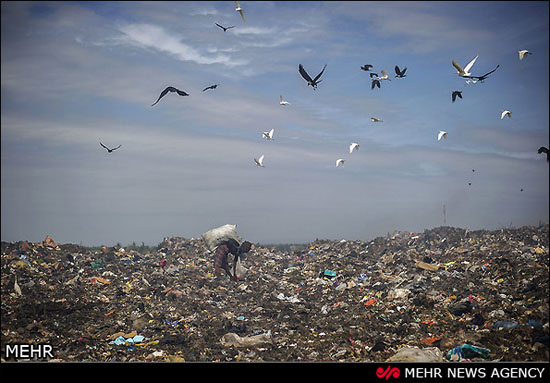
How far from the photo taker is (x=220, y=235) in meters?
12.4

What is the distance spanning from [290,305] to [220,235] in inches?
156

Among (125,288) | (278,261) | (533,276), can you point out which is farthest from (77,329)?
(533,276)

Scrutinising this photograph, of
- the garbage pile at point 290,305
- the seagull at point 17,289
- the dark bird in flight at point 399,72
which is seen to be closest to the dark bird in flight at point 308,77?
the dark bird in flight at point 399,72

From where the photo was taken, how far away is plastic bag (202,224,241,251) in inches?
484
